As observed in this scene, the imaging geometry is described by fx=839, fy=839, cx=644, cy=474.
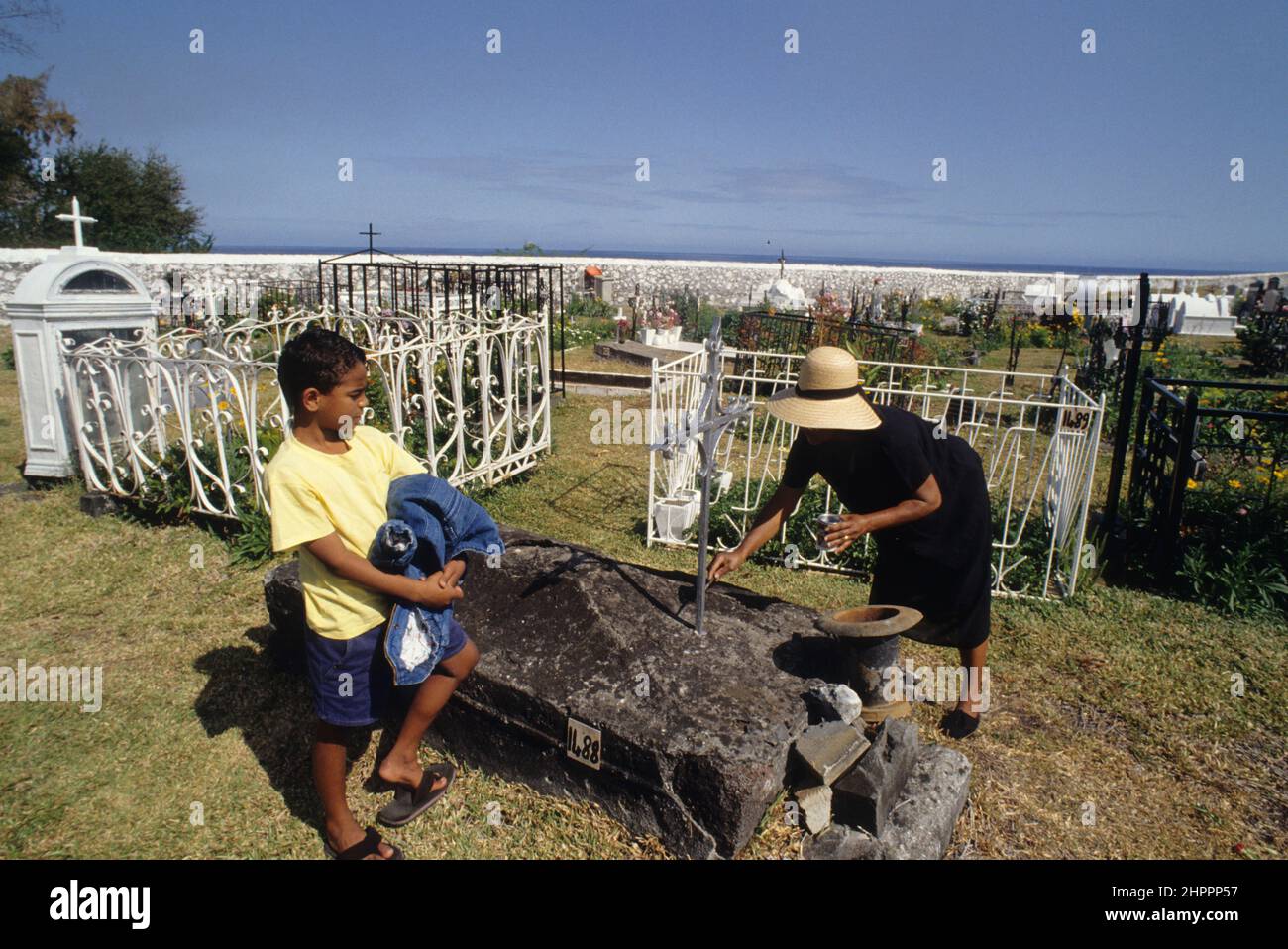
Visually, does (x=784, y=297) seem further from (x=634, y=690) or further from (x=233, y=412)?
(x=634, y=690)

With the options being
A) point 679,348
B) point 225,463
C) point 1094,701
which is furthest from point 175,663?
point 679,348

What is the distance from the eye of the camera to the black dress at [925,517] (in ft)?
10.5

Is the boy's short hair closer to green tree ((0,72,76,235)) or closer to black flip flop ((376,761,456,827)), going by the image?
black flip flop ((376,761,456,827))

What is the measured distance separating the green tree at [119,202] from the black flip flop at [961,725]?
24289 mm

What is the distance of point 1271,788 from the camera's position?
342cm

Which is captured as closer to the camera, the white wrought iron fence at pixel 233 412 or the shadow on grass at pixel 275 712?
the shadow on grass at pixel 275 712

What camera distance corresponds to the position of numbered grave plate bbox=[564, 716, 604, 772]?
2850mm

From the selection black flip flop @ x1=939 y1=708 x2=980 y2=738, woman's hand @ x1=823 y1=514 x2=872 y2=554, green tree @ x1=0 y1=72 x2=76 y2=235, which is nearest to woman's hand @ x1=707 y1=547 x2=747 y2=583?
woman's hand @ x1=823 y1=514 x2=872 y2=554

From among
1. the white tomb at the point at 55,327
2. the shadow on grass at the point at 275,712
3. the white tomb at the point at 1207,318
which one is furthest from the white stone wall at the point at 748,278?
the shadow on grass at the point at 275,712

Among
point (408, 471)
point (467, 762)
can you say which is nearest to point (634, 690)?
point (467, 762)

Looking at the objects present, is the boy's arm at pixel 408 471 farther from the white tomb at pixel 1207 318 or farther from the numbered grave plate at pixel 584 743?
the white tomb at pixel 1207 318

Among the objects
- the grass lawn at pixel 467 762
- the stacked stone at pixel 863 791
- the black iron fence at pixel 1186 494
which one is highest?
the black iron fence at pixel 1186 494
